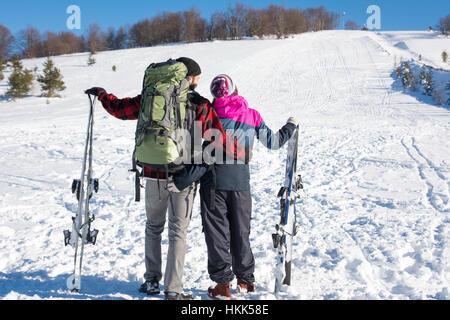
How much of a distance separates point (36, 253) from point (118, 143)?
213 inches

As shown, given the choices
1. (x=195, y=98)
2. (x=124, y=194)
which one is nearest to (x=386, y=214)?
(x=195, y=98)

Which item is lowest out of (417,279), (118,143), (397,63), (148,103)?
(417,279)

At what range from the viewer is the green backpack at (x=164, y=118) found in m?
2.41

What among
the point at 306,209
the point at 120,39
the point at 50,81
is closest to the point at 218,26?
the point at 120,39

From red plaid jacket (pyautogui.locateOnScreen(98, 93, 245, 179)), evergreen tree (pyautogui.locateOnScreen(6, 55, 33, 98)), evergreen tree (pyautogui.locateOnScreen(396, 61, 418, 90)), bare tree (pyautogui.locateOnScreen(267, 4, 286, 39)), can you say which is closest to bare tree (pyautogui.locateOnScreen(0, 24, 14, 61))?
evergreen tree (pyautogui.locateOnScreen(6, 55, 33, 98))

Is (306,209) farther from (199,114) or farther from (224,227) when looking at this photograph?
(199,114)

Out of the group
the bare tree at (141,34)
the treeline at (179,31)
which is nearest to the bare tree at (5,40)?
the treeline at (179,31)

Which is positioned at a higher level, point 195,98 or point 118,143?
point 195,98

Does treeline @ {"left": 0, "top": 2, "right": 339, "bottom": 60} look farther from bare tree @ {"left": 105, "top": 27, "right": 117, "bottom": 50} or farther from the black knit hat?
the black knit hat

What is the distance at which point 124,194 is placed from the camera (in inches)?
222

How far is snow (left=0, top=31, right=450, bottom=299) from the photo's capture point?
3146 millimetres

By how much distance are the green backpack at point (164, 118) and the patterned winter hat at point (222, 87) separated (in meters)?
0.29
